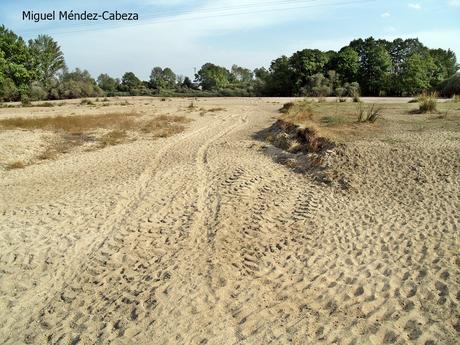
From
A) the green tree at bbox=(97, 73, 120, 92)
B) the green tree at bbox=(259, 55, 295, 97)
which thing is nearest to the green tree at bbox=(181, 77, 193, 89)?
the green tree at bbox=(97, 73, 120, 92)

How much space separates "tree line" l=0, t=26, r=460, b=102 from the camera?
41.3 metres

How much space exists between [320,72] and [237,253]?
50649mm

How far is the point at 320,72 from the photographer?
172 ft

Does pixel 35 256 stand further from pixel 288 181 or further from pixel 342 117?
pixel 342 117

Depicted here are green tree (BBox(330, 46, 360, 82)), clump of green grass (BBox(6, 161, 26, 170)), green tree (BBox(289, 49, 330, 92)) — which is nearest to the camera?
clump of green grass (BBox(6, 161, 26, 170))

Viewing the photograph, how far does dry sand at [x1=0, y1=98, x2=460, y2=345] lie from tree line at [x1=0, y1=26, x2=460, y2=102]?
30.0 metres

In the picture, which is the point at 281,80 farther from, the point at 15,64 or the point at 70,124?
the point at 70,124

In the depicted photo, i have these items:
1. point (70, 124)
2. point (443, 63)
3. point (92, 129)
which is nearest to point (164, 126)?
point (92, 129)

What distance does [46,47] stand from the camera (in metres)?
60.5

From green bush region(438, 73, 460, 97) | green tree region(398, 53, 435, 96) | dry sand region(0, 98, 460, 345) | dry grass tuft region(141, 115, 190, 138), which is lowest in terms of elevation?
dry sand region(0, 98, 460, 345)

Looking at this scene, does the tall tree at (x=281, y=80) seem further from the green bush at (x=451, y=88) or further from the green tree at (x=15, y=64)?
the green tree at (x=15, y=64)

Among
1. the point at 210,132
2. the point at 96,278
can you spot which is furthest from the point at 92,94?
the point at 96,278

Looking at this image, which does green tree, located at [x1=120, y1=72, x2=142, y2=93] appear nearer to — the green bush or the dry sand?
the green bush

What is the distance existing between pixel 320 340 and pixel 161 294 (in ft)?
7.31
